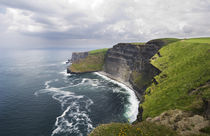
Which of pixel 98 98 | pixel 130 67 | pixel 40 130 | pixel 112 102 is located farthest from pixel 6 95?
pixel 130 67

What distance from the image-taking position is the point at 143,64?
12019 centimetres

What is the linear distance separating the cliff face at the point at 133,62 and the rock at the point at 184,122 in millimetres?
64449

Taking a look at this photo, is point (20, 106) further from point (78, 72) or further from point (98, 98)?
point (78, 72)

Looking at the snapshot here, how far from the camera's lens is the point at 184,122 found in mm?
24469

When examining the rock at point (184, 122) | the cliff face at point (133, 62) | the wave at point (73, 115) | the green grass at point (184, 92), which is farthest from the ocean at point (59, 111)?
the rock at point (184, 122)

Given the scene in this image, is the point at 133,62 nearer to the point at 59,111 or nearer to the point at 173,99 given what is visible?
the point at 59,111

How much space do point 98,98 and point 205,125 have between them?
68.8 m

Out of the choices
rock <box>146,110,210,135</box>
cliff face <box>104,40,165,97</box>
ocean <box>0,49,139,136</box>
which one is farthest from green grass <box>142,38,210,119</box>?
cliff face <box>104,40,165,97</box>

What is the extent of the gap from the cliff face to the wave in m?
48.0

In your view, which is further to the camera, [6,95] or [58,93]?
[58,93]

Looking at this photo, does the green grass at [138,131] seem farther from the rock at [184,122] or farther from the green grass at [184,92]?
the green grass at [184,92]

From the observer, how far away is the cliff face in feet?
351

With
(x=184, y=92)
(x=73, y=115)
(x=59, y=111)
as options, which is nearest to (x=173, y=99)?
(x=184, y=92)

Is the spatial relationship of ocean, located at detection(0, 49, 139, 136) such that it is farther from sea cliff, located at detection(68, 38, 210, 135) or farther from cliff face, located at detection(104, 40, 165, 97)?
cliff face, located at detection(104, 40, 165, 97)
